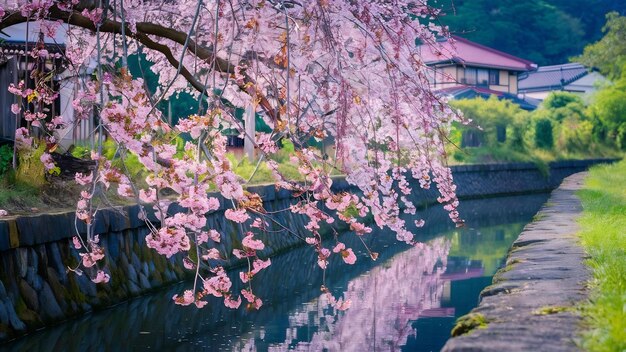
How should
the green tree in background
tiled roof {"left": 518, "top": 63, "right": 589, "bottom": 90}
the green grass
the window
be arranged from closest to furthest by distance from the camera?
the green grass → the green tree in background → the window → tiled roof {"left": 518, "top": 63, "right": 589, "bottom": 90}

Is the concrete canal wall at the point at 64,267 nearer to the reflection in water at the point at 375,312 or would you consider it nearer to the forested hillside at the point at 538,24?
the reflection in water at the point at 375,312

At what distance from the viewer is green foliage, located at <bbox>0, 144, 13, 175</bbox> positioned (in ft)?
37.0

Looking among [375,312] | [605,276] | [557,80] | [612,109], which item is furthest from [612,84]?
[605,276]

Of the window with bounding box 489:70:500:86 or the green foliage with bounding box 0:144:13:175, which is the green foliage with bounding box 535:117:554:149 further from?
the green foliage with bounding box 0:144:13:175

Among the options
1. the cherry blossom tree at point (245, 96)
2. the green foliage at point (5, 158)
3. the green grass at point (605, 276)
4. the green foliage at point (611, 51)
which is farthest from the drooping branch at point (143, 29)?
the green foliage at point (611, 51)

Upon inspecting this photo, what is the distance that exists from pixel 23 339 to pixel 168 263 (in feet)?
13.1

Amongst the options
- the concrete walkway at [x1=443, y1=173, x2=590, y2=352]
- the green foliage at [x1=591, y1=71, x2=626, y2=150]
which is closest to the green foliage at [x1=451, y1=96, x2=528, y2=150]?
the green foliage at [x1=591, y1=71, x2=626, y2=150]

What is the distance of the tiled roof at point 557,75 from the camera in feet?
194

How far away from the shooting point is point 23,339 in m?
8.35

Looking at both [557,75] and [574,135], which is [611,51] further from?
[557,75]

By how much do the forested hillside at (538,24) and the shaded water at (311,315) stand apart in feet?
141

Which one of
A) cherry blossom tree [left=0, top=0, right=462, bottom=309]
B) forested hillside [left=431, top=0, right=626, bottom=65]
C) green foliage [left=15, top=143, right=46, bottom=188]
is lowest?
green foliage [left=15, top=143, right=46, bottom=188]

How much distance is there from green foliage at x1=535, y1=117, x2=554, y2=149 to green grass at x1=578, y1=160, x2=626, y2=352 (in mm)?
26277

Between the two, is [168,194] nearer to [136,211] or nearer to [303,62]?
[136,211]
